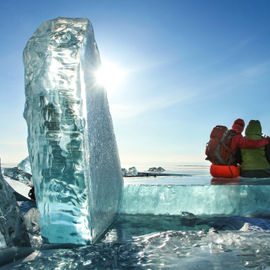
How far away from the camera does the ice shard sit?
1.69 m

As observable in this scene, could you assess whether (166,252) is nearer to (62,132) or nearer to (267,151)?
(62,132)

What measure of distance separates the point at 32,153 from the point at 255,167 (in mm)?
3877

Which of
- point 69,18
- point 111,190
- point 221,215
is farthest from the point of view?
point 221,215

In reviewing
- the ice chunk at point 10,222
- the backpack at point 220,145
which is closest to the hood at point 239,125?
the backpack at point 220,145

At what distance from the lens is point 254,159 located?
14.9 ft

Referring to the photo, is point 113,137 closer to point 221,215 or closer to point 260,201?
point 221,215

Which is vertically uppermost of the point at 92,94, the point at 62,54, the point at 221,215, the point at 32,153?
the point at 62,54

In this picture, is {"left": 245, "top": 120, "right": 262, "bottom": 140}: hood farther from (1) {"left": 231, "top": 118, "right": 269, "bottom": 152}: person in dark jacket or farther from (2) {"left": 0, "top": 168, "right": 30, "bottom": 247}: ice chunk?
(2) {"left": 0, "top": 168, "right": 30, "bottom": 247}: ice chunk

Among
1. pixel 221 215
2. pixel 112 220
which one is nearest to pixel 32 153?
pixel 112 220

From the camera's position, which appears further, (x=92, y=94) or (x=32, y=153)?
(x=92, y=94)

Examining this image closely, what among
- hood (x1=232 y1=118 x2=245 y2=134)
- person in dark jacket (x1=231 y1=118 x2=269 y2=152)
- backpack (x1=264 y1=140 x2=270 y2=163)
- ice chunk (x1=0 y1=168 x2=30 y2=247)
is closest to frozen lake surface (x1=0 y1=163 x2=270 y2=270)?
ice chunk (x1=0 y1=168 x2=30 y2=247)

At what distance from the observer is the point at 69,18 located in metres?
1.93

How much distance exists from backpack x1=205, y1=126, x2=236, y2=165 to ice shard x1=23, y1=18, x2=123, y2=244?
121 inches

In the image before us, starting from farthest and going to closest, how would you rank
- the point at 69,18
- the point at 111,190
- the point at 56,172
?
1. the point at 111,190
2. the point at 69,18
3. the point at 56,172
